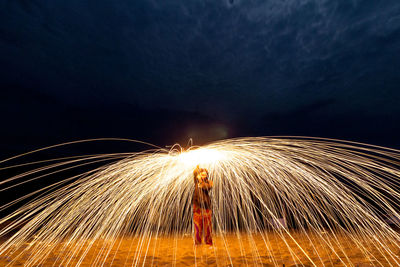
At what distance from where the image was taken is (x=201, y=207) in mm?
5879

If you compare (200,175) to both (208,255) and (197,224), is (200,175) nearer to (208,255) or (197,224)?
(197,224)

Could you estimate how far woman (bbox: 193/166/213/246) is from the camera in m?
5.86

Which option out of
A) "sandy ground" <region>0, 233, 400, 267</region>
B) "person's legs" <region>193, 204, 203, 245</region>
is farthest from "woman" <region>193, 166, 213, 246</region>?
"sandy ground" <region>0, 233, 400, 267</region>

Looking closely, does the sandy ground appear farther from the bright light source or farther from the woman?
the bright light source

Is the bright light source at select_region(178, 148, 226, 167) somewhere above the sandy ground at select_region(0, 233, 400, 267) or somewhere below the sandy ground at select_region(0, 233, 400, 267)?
above

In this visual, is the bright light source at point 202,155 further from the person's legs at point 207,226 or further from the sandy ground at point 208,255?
the sandy ground at point 208,255

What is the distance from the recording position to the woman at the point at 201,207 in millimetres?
5855

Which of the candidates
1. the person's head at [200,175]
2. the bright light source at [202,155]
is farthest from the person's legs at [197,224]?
the bright light source at [202,155]

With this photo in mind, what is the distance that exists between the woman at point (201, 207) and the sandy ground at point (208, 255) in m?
0.39

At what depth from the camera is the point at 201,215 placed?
6055 millimetres

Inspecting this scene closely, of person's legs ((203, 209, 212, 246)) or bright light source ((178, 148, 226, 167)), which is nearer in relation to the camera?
person's legs ((203, 209, 212, 246))

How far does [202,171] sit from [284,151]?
216 cm

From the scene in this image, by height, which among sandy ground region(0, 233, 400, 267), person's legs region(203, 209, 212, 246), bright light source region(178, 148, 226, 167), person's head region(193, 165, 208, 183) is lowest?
sandy ground region(0, 233, 400, 267)

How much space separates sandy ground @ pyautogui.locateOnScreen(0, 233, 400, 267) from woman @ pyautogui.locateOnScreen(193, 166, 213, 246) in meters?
0.39
